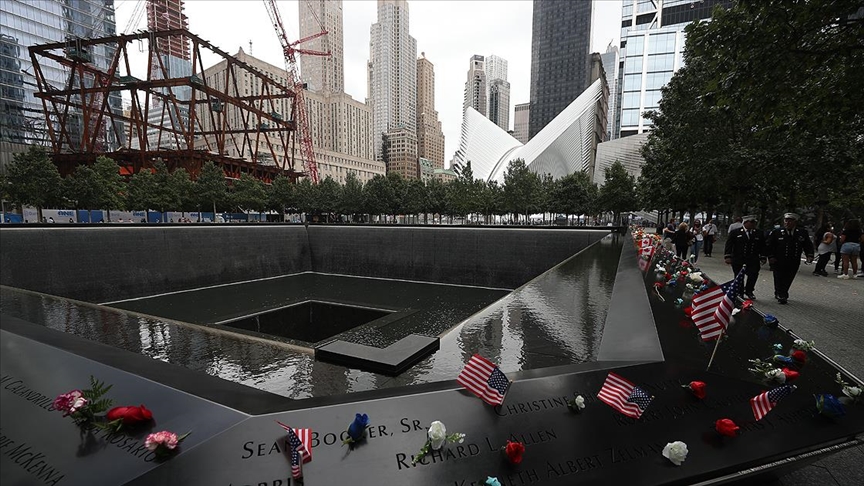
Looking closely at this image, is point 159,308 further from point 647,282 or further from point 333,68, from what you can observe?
point 333,68

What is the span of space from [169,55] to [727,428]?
124404mm

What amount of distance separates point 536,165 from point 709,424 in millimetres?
65339

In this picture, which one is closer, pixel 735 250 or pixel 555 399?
pixel 555 399

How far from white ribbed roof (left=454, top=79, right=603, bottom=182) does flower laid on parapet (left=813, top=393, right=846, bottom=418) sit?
6358 centimetres

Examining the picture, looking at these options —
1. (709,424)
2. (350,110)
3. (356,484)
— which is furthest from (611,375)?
(350,110)

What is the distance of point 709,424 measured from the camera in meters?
2.37

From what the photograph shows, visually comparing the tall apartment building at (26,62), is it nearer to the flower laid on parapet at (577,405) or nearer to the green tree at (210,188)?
the green tree at (210,188)

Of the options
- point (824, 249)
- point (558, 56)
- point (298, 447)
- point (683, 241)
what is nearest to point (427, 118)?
point (558, 56)

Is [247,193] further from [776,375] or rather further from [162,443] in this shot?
[776,375]

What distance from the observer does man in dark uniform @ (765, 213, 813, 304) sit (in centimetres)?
754

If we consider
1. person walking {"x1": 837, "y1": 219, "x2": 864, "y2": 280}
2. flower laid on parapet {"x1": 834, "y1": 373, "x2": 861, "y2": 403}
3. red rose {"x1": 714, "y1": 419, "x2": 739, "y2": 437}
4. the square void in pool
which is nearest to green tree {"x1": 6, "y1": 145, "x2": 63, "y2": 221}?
the square void in pool

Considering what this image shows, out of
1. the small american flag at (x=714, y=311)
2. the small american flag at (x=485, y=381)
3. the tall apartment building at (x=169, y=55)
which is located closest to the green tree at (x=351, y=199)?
the tall apartment building at (x=169, y=55)

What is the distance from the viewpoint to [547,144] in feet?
204

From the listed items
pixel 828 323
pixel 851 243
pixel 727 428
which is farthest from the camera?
pixel 851 243
